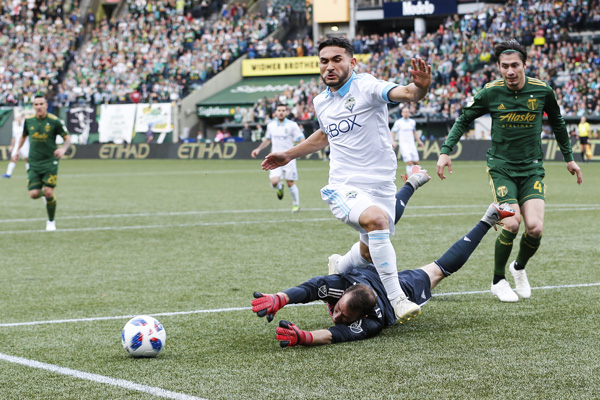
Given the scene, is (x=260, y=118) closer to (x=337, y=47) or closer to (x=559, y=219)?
(x=559, y=219)

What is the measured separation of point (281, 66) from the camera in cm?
5003

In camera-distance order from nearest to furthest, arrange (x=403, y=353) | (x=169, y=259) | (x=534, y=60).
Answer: (x=403, y=353) < (x=169, y=259) < (x=534, y=60)

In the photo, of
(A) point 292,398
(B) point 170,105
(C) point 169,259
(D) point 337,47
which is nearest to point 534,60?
(B) point 170,105

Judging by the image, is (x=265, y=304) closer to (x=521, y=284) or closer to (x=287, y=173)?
(x=521, y=284)

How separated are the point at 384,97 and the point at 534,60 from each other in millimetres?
34170

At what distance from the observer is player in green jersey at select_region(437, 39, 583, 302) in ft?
23.3

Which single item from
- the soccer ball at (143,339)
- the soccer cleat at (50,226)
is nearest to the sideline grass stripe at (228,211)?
the soccer cleat at (50,226)

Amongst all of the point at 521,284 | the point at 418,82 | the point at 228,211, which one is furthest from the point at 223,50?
the point at 418,82

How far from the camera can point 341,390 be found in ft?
14.4

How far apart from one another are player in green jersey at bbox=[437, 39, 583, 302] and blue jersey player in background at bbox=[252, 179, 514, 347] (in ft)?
2.46

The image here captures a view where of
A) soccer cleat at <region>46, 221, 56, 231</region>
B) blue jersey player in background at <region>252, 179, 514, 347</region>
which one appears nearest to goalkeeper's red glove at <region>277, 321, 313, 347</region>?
blue jersey player in background at <region>252, 179, 514, 347</region>

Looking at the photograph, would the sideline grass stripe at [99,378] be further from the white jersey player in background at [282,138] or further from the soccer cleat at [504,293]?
the white jersey player in background at [282,138]

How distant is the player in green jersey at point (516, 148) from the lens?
7.11 meters

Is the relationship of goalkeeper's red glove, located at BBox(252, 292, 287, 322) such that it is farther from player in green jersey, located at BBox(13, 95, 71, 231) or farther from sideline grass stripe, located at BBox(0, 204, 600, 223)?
sideline grass stripe, located at BBox(0, 204, 600, 223)
